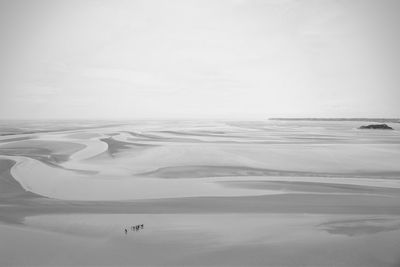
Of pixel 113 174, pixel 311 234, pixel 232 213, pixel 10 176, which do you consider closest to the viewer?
pixel 311 234

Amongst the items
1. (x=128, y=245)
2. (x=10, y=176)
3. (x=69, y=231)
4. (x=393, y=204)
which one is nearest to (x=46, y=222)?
(x=69, y=231)

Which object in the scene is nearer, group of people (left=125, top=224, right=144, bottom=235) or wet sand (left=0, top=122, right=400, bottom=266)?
wet sand (left=0, top=122, right=400, bottom=266)

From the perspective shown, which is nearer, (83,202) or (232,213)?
(232,213)

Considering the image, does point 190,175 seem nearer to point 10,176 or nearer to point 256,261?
point 256,261

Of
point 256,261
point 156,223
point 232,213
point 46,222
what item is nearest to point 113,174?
point 46,222

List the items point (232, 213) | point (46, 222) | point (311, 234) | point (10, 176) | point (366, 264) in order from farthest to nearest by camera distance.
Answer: point (10, 176)
point (232, 213)
point (46, 222)
point (311, 234)
point (366, 264)

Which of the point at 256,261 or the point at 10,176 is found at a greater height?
the point at 10,176

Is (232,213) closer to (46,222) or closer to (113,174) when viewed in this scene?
(46,222)

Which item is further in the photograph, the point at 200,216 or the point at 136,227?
the point at 200,216

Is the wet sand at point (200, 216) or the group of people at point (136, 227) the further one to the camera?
the group of people at point (136, 227)
